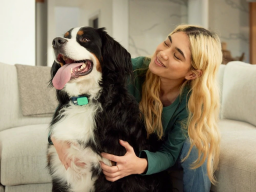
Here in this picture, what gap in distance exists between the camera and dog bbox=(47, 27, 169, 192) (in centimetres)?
126

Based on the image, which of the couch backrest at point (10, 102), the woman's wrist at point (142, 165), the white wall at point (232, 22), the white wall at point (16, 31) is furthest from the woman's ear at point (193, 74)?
the white wall at point (232, 22)

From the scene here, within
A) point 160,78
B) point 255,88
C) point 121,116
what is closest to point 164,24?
point 255,88

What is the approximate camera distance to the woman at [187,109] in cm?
142

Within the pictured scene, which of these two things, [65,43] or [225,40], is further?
[225,40]

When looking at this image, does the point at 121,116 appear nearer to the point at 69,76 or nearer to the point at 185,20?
the point at 69,76

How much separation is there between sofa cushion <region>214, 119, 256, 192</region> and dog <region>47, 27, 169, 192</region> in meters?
0.36

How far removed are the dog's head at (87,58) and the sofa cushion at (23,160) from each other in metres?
0.60

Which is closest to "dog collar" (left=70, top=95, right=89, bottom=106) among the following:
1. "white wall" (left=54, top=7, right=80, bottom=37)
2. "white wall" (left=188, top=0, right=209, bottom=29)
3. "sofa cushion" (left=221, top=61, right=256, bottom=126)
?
"sofa cushion" (left=221, top=61, right=256, bottom=126)

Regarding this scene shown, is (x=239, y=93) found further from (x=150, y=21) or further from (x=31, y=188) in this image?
(x=150, y=21)

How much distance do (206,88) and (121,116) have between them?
1.46ft

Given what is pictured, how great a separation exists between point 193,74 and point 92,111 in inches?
21.6

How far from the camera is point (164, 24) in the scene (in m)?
5.34

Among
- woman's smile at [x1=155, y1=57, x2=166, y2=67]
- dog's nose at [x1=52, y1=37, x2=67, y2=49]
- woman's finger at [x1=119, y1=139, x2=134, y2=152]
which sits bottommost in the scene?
woman's finger at [x1=119, y1=139, x2=134, y2=152]

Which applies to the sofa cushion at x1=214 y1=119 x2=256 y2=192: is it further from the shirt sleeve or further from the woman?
the shirt sleeve
